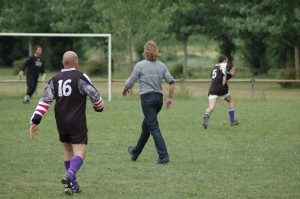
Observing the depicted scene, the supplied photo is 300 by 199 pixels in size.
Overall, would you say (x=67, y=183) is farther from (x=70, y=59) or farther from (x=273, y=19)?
(x=273, y=19)

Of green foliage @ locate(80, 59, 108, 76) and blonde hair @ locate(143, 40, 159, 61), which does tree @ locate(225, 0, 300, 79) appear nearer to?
green foliage @ locate(80, 59, 108, 76)

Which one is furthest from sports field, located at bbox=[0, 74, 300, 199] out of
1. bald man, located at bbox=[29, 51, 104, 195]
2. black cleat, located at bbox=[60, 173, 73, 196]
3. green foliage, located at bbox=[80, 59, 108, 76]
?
green foliage, located at bbox=[80, 59, 108, 76]

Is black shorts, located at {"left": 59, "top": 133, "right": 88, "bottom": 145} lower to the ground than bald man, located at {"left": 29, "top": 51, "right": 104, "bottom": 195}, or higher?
lower

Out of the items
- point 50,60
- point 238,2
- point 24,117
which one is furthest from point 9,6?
point 24,117

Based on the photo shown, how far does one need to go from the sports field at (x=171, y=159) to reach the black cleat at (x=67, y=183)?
180 mm

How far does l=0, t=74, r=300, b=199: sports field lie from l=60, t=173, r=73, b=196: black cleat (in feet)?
0.59

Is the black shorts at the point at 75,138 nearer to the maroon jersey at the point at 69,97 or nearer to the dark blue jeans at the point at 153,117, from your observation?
the maroon jersey at the point at 69,97

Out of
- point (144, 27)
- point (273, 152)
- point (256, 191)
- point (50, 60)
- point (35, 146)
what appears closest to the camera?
point (256, 191)

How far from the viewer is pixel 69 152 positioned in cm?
949

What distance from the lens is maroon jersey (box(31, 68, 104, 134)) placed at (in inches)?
356

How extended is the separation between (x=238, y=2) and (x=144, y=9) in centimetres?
1096

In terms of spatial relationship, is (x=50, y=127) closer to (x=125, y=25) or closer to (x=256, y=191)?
(x=256, y=191)

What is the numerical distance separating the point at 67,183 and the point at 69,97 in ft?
3.47

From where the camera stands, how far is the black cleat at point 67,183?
881cm
